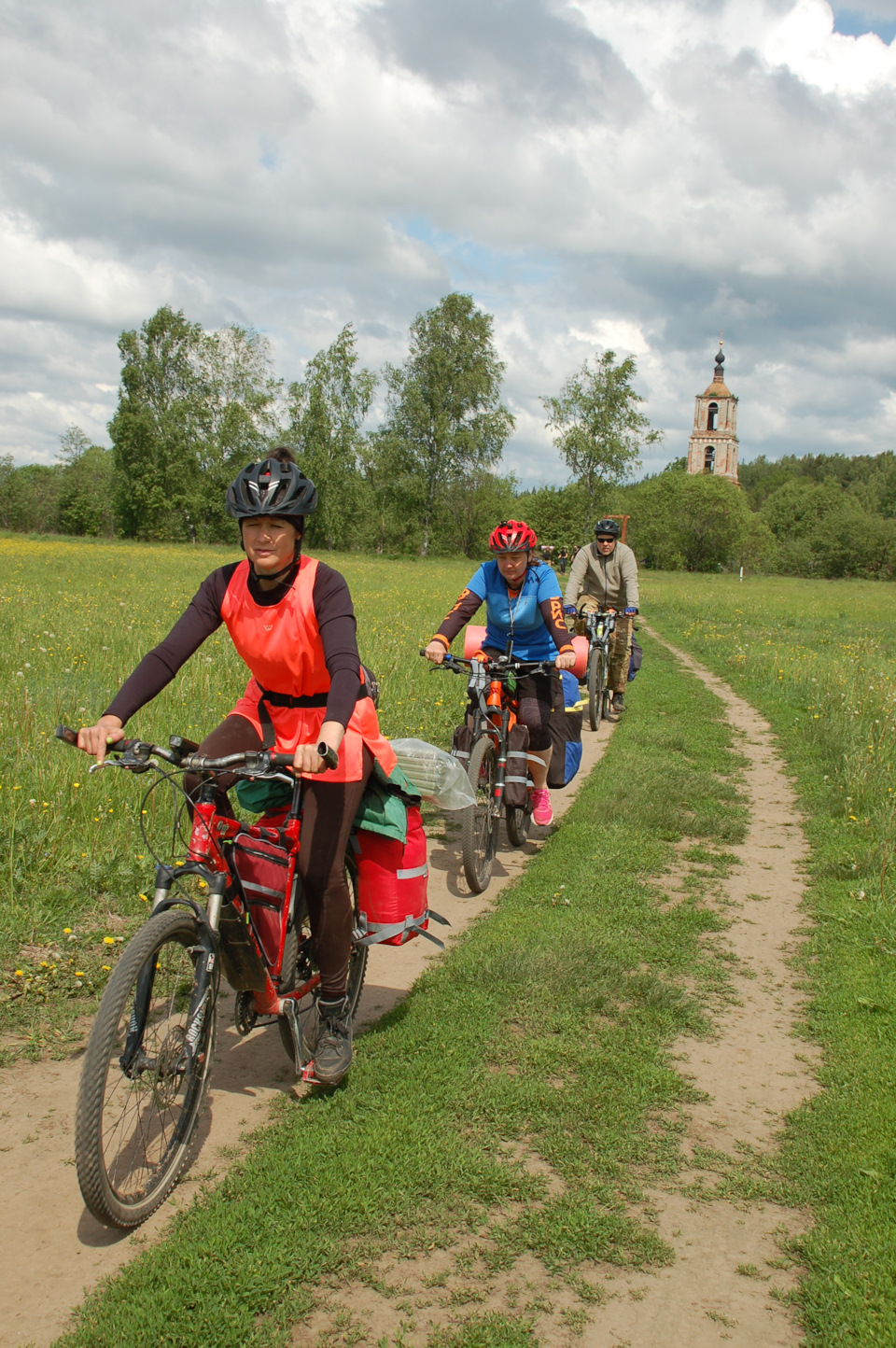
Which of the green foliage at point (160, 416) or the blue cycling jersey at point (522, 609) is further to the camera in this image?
the green foliage at point (160, 416)

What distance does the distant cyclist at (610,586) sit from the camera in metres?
11.3

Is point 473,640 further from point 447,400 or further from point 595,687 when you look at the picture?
point 447,400

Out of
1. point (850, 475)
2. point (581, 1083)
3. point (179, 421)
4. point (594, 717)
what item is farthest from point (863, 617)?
point (850, 475)

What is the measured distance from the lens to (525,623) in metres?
6.25

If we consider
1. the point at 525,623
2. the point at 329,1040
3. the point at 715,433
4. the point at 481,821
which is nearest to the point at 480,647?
the point at 525,623

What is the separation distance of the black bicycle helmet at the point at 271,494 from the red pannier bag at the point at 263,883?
1.06m

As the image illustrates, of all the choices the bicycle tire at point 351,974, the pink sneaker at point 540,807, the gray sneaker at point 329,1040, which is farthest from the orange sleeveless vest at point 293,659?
the pink sneaker at point 540,807

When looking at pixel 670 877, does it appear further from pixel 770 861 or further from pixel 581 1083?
pixel 581 1083

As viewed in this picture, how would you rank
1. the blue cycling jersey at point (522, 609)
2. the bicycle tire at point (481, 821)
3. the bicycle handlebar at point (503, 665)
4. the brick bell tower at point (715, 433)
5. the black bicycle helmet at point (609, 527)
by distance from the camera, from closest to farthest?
the bicycle tire at point (481, 821), the bicycle handlebar at point (503, 665), the blue cycling jersey at point (522, 609), the black bicycle helmet at point (609, 527), the brick bell tower at point (715, 433)

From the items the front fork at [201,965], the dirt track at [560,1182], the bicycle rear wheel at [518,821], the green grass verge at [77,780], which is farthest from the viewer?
the bicycle rear wheel at [518,821]

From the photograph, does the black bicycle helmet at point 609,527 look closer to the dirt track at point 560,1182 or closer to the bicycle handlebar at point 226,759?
the dirt track at point 560,1182

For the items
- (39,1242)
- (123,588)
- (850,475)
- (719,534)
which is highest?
(850,475)

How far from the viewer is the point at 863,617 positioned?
96.8 ft

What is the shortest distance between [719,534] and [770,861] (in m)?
76.0
